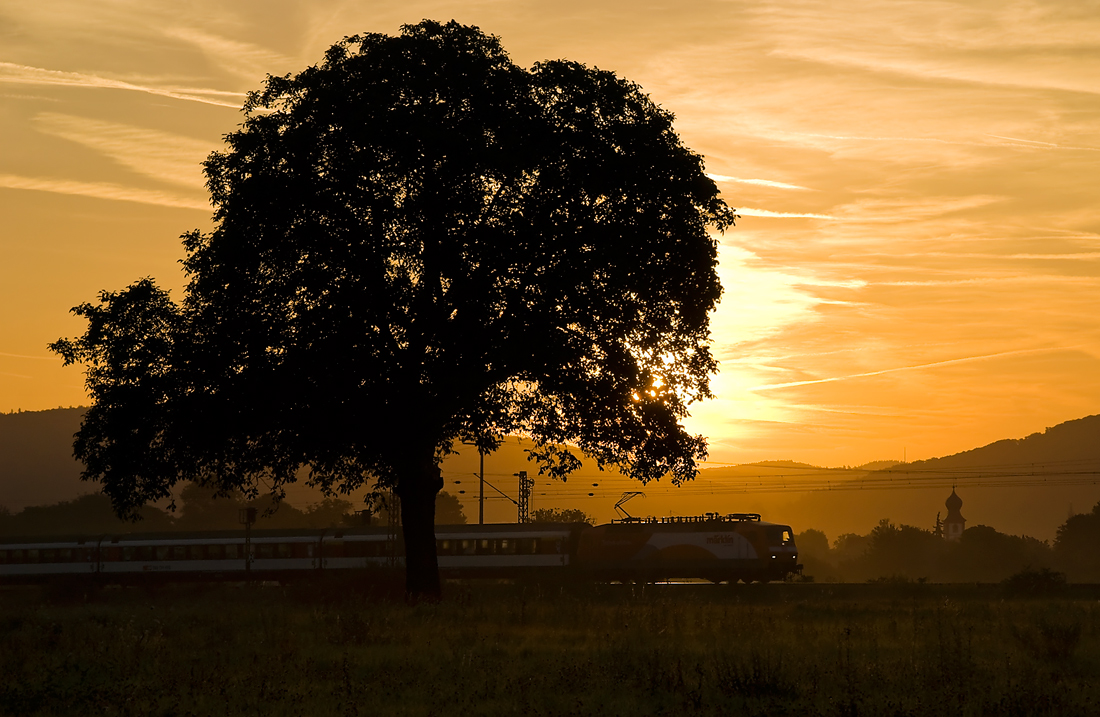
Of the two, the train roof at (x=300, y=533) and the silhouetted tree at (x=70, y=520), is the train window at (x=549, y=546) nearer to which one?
the train roof at (x=300, y=533)

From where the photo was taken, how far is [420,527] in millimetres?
30422

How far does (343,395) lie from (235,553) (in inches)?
1864

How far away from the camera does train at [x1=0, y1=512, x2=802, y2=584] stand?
58.6 metres

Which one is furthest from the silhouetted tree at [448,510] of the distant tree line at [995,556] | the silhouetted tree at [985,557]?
the silhouetted tree at [985,557]

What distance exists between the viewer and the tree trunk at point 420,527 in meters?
30.1

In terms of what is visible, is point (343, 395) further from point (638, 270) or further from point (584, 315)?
point (638, 270)

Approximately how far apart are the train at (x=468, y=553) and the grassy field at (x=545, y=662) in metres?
29.0

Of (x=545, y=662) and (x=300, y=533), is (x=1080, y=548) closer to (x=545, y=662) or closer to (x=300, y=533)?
(x=300, y=533)

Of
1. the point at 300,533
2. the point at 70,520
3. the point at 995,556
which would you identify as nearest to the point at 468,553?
the point at 300,533

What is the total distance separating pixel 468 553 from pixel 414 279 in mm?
38808

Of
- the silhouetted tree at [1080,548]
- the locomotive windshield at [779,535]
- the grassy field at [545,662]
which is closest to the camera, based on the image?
the grassy field at [545,662]

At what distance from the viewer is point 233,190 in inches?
1106

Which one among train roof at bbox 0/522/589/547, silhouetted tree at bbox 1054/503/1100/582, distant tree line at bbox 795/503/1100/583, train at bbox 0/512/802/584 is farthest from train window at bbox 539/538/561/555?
silhouetted tree at bbox 1054/503/1100/582

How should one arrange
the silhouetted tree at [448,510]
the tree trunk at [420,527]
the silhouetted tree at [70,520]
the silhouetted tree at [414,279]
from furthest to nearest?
the silhouetted tree at [448,510] < the silhouetted tree at [70,520] < the tree trunk at [420,527] < the silhouetted tree at [414,279]
